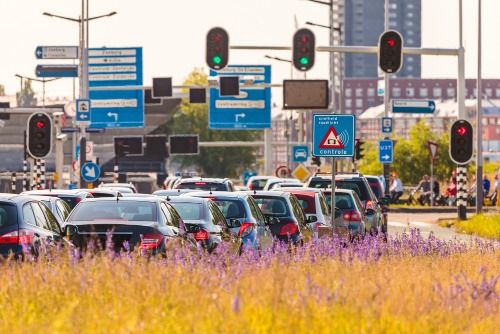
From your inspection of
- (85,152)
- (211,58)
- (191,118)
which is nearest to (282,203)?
(211,58)

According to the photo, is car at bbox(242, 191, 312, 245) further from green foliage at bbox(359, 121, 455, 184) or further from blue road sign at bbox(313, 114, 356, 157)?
green foliage at bbox(359, 121, 455, 184)

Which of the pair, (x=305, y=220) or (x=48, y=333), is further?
(x=305, y=220)

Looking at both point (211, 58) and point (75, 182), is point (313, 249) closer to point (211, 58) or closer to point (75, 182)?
point (211, 58)

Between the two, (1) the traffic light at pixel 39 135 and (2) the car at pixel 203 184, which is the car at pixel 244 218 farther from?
(1) the traffic light at pixel 39 135

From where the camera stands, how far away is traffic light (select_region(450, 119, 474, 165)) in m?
44.2

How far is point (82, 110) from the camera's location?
56656 mm

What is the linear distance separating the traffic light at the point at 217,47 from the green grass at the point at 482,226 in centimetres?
789

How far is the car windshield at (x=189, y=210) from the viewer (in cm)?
2211

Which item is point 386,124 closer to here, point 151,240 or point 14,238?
point 151,240

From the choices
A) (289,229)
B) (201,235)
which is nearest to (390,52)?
(289,229)

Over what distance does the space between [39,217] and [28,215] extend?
675 millimetres

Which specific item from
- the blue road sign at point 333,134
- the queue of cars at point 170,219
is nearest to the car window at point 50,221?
the queue of cars at point 170,219

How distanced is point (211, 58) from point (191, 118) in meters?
117

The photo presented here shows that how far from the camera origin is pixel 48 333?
32.0ft
